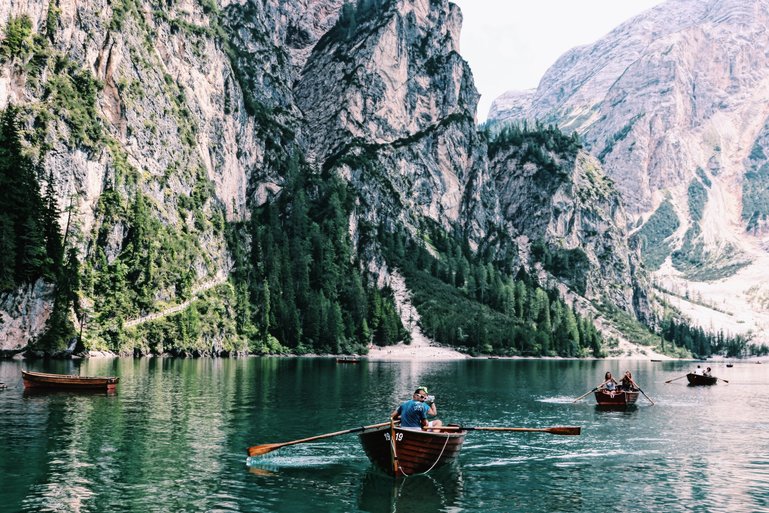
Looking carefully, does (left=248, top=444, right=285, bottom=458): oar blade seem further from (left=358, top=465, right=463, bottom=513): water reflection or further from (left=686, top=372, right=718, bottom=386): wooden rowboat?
(left=686, top=372, right=718, bottom=386): wooden rowboat

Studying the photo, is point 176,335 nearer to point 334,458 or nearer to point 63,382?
point 63,382

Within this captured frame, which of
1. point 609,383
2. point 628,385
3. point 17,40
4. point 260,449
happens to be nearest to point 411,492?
point 260,449

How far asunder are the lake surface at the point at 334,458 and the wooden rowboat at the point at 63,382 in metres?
1.49

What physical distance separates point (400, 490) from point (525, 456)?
1503cm

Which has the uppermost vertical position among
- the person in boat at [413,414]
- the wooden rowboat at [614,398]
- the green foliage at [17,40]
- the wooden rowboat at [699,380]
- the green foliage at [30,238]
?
the green foliage at [17,40]

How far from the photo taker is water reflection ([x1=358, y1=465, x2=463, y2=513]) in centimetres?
3553

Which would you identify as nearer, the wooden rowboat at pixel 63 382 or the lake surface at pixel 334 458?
the lake surface at pixel 334 458

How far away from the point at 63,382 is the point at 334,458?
47.1 m

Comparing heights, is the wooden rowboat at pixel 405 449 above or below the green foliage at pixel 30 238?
below

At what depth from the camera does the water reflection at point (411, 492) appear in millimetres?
35531

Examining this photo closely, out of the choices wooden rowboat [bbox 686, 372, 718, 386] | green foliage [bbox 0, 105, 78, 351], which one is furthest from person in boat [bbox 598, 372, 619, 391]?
green foliage [bbox 0, 105, 78, 351]

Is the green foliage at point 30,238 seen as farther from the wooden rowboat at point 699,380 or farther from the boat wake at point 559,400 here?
the wooden rowboat at point 699,380

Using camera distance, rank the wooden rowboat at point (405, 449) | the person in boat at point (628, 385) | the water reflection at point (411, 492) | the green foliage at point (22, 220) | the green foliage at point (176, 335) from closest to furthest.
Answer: the water reflection at point (411, 492), the wooden rowboat at point (405, 449), the person in boat at point (628, 385), the green foliage at point (22, 220), the green foliage at point (176, 335)

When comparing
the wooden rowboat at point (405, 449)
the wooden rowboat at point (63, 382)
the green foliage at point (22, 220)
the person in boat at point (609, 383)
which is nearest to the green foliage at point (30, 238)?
the green foliage at point (22, 220)
